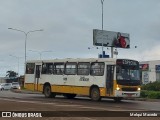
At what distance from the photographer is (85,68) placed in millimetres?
31031

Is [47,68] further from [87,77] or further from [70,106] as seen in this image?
[70,106]

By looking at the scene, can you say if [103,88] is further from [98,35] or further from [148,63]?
[148,63]

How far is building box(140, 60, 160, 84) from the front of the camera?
255 ft

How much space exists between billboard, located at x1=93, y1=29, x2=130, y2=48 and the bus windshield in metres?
38.4

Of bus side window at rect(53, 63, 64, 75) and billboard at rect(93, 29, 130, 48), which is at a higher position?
billboard at rect(93, 29, 130, 48)

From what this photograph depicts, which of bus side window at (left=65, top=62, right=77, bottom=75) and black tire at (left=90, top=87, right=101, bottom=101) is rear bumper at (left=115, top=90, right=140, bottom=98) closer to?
black tire at (left=90, top=87, right=101, bottom=101)

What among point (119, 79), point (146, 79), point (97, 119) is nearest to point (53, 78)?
point (119, 79)

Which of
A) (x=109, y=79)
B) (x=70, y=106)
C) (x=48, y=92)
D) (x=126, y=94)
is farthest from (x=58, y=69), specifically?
(x=70, y=106)

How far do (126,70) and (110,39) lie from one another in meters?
41.6

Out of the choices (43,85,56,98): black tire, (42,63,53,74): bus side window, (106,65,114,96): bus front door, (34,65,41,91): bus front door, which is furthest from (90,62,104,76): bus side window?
(34,65,41,91): bus front door

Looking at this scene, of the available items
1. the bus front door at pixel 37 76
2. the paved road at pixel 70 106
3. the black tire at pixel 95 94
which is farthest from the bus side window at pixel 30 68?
the paved road at pixel 70 106

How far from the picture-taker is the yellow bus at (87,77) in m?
28.9

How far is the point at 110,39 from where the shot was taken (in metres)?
70.5

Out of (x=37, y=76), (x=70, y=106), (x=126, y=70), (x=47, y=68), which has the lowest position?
(x=70, y=106)
